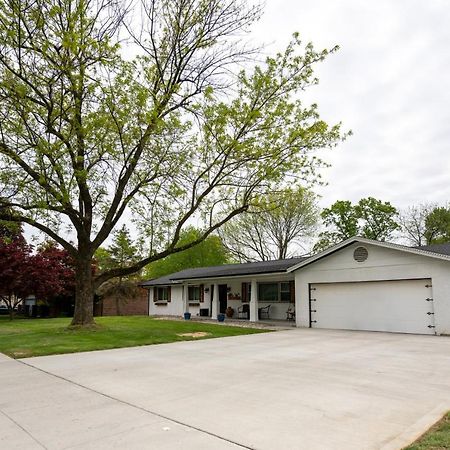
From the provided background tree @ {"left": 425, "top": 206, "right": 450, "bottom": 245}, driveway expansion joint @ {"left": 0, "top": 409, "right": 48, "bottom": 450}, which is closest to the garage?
driveway expansion joint @ {"left": 0, "top": 409, "right": 48, "bottom": 450}

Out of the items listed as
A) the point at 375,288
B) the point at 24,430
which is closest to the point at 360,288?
the point at 375,288

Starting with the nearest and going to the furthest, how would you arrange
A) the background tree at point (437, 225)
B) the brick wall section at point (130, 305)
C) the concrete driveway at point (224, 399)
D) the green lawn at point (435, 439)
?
the green lawn at point (435, 439), the concrete driveway at point (224, 399), the brick wall section at point (130, 305), the background tree at point (437, 225)

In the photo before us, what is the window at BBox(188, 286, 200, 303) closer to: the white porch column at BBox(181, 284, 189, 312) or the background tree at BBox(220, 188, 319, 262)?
the white porch column at BBox(181, 284, 189, 312)

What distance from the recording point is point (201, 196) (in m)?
15.3

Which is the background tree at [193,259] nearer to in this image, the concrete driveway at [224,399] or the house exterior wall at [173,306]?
the house exterior wall at [173,306]

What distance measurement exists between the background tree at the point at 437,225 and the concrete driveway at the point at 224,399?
95.0 feet

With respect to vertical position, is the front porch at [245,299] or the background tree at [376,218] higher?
the background tree at [376,218]

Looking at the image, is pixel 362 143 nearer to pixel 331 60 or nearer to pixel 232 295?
pixel 331 60

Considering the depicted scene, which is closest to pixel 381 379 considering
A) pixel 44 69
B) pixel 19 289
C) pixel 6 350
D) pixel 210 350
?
pixel 210 350

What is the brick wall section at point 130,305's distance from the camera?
1236 inches

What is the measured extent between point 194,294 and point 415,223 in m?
23.8

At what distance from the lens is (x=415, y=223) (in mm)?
37906

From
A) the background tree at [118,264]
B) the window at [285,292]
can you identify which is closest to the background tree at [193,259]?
the background tree at [118,264]

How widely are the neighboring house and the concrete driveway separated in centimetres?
443
